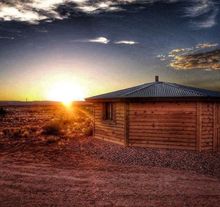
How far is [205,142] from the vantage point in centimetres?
1608

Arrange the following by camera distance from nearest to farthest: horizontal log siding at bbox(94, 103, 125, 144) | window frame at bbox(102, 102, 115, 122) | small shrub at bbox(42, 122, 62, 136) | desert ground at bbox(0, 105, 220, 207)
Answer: desert ground at bbox(0, 105, 220, 207), horizontal log siding at bbox(94, 103, 125, 144), window frame at bbox(102, 102, 115, 122), small shrub at bbox(42, 122, 62, 136)

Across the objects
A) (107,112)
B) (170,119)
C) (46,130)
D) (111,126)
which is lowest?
(46,130)

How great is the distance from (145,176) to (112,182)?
1441mm

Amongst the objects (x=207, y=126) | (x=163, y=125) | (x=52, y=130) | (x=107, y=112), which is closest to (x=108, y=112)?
(x=107, y=112)

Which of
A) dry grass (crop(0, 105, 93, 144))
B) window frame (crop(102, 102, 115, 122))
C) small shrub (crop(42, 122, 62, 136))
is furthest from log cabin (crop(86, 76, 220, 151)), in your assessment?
small shrub (crop(42, 122, 62, 136))

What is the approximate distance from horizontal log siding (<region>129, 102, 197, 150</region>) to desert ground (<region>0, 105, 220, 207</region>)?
0.76 metres

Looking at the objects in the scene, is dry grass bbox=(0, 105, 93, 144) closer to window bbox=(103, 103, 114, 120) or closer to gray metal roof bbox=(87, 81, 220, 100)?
window bbox=(103, 103, 114, 120)

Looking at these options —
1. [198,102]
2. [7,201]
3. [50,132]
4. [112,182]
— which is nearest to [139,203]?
[112,182]

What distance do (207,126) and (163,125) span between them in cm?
241

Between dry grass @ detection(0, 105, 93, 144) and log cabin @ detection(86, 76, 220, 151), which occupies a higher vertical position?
log cabin @ detection(86, 76, 220, 151)

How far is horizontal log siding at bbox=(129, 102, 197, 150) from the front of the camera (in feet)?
52.4

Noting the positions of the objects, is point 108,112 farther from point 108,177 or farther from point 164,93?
point 108,177

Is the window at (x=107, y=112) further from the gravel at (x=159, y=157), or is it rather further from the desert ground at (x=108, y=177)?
the desert ground at (x=108, y=177)

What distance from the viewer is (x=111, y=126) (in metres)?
18.9
